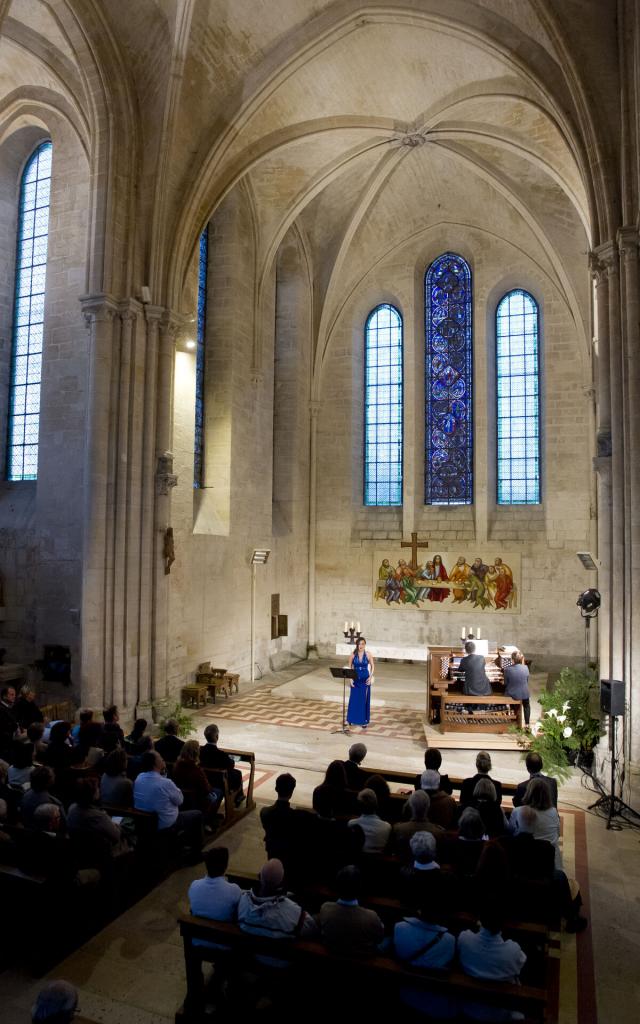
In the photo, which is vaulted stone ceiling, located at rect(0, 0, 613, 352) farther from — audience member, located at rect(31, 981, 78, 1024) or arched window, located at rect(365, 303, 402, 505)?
audience member, located at rect(31, 981, 78, 1024)

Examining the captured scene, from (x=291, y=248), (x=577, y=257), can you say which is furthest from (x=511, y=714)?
(x=291, y=248)

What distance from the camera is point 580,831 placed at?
7.88 metres

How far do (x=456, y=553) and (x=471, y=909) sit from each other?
48.8 feet

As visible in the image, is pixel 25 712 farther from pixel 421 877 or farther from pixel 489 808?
pixel 421 877

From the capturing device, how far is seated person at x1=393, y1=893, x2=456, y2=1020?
386 centimetres

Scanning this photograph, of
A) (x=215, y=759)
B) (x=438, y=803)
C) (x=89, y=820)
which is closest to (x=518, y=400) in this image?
(x=215, y=759)

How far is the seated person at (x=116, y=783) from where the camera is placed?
6.40m

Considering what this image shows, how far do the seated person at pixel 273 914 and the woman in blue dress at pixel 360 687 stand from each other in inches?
305

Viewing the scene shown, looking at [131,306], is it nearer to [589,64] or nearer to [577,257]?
[589,64]

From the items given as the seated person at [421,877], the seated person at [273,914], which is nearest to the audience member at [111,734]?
the seated person at [273,914]

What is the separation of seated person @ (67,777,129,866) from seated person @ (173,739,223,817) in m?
1.38

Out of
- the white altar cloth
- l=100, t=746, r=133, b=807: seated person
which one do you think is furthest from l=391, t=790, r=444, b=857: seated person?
the white altar cloth

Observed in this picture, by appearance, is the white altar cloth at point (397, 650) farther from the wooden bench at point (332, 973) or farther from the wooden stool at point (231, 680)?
the wooden bench at point (332, 973)

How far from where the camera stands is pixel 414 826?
17.8ft
